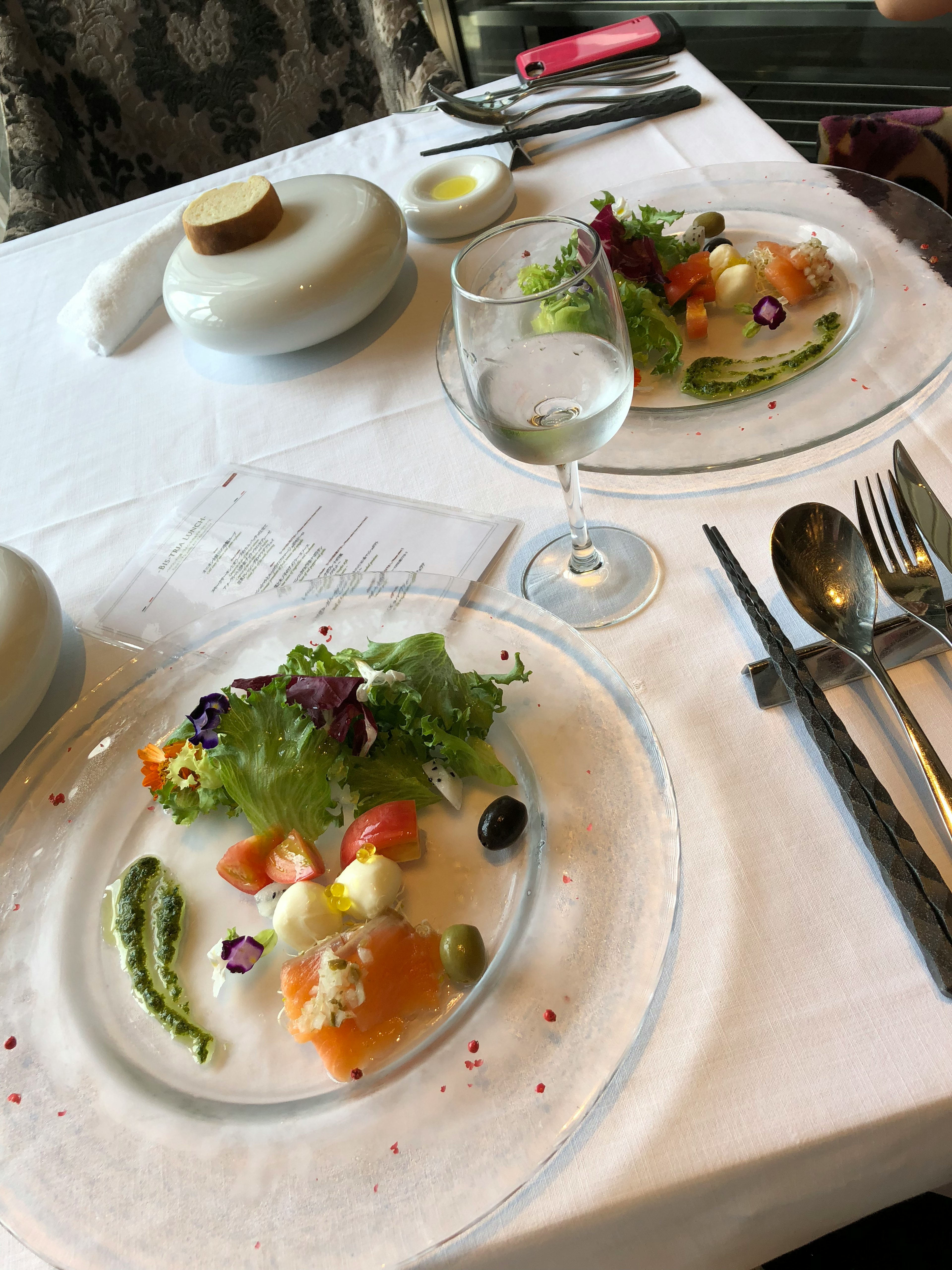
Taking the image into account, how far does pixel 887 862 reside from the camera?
1.84 feet

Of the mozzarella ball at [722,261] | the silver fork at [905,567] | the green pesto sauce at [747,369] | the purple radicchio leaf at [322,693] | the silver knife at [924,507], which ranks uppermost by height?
the mozzarella ball at [722,261]

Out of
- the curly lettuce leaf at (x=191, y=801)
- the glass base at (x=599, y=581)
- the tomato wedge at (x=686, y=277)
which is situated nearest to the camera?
the curly lettuce leaf at (x=191, y=801)

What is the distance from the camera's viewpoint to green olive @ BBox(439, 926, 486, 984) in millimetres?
576

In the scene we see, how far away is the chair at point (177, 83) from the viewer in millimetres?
2182

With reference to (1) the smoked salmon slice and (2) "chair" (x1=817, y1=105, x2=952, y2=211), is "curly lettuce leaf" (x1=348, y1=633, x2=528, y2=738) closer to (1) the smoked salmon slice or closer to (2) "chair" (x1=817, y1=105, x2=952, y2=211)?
(1) the smoked salmon slice

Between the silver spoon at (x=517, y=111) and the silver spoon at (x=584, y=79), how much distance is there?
0.02 m

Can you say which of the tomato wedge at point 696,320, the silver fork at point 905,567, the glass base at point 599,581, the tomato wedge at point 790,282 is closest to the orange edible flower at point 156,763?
the glass base at point 599,581

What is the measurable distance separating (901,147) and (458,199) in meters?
0.71

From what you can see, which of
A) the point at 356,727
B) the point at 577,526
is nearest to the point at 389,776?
the point at 356,727

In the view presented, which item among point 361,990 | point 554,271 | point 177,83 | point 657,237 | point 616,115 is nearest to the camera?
point 361,990

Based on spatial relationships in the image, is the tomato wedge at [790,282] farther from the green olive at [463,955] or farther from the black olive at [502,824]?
the green olive at [463,955]

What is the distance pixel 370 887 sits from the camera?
2.00 feet

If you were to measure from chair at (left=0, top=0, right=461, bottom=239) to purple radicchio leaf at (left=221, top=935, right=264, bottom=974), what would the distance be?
2047mm

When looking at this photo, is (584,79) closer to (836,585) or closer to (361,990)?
(836,585)
